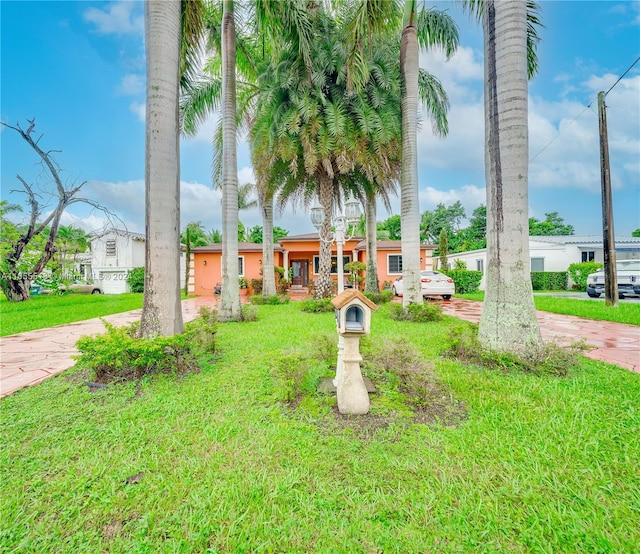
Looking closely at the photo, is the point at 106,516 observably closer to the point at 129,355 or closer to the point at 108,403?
the point at 108,403

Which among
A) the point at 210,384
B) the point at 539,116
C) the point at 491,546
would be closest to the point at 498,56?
the point at 491,546

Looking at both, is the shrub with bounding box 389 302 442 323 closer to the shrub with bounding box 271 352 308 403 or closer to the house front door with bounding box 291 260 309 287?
the shrub with bounding box 271 352 308 403

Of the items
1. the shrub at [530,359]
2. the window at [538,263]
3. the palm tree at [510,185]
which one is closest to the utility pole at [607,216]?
the shrub at [530,359]

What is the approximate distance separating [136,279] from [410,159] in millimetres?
21734

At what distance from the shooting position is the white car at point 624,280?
12.5 m

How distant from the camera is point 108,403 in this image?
332 centimetres

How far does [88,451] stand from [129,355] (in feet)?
5.27

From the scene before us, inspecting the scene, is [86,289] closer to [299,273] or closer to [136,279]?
[136,279]

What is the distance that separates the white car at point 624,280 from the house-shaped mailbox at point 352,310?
1601 centimetres

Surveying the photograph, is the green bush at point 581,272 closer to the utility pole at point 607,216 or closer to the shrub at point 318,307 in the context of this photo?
the utility pole at point 607,216

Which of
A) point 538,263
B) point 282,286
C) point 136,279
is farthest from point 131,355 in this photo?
point 538,263

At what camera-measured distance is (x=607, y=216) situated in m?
10.5

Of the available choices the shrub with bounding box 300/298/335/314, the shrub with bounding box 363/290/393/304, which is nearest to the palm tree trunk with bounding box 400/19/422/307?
the shrub with bounding box 300/298/335/314

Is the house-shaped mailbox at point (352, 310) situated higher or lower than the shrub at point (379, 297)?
higher
